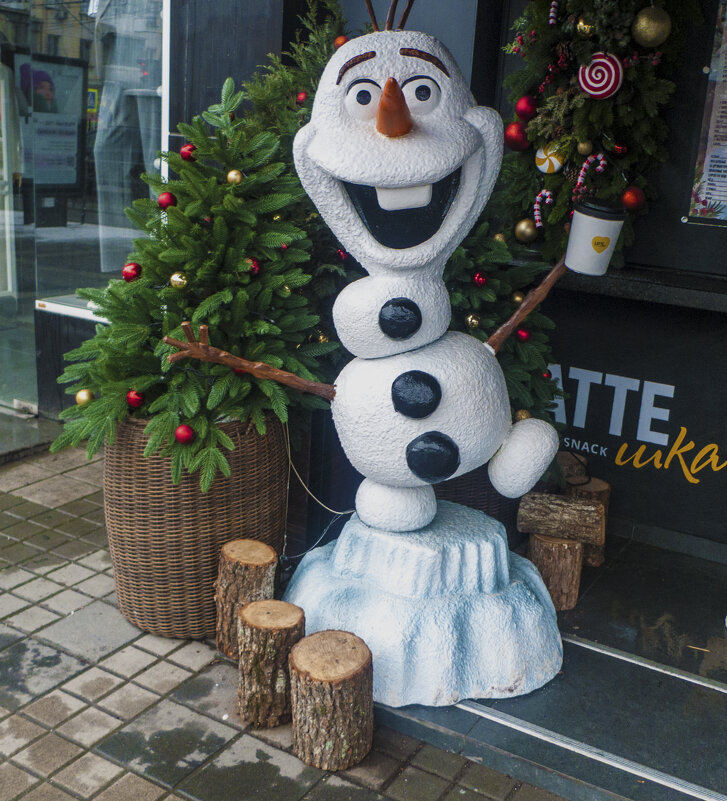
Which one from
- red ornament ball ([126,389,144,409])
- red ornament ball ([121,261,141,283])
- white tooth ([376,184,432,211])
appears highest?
white tooth ([376,184,432,211])

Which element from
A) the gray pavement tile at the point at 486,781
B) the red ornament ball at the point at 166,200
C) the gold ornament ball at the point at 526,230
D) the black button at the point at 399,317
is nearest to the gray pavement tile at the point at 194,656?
the gray pavement tile at the point at 486,781

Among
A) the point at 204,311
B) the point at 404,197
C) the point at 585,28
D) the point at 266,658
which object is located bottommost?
the point at 266,658

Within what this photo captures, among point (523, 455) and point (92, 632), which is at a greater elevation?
point (523, 455)

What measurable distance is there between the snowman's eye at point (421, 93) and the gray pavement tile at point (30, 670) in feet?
8.97

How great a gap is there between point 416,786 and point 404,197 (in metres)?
2.18

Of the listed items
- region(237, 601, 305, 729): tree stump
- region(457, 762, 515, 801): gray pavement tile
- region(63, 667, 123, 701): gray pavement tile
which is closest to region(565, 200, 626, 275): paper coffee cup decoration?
region(237, 601, 305, 729): tree stump

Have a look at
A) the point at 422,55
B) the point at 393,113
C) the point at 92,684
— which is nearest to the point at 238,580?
the point at 92,684

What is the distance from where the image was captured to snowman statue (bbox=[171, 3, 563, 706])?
A: 3270 millimetres

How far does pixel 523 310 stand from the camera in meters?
3.85

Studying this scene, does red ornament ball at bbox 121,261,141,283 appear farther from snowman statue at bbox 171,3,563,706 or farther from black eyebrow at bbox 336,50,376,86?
black eyebrow at bbox 336,50,376,86

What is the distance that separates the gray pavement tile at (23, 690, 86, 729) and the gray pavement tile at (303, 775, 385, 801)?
1070 mm

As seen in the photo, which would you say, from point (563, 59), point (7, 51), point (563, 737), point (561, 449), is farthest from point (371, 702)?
point (7, 51)

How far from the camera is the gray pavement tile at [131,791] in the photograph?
311 cm

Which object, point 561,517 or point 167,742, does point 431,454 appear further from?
point 167,742
